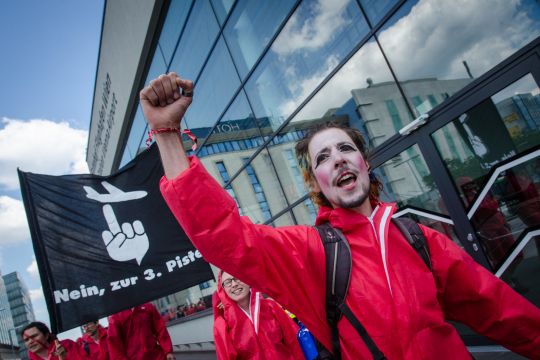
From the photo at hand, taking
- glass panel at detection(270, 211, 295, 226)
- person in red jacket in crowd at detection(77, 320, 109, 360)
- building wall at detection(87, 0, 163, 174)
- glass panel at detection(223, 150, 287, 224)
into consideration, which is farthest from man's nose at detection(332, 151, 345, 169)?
building wall at detection(87, 0, 163, 174)

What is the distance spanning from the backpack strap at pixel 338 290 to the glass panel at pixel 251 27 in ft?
19.3

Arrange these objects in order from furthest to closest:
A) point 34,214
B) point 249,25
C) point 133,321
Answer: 1. point 249,25
2. point 133,321
3. point 34,214

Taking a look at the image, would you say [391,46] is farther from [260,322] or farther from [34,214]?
[34,214]

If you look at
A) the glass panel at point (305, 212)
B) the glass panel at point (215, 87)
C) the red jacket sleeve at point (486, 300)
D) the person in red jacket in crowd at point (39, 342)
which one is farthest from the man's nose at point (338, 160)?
the glass panel at point (215, 87)

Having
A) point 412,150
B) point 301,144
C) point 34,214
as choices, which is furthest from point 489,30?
point 34,214

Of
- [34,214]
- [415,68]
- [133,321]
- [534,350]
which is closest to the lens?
[534,350]

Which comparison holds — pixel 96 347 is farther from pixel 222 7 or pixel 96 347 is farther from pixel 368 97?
pixel 222 7

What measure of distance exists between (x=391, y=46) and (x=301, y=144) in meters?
3.44

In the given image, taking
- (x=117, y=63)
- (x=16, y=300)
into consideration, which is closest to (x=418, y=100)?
(x=117, y=63)

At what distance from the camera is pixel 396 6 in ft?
14.4

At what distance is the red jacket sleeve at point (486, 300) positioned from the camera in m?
1.51

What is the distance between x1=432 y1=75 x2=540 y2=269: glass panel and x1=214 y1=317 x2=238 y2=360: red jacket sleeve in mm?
3033

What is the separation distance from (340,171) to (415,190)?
11.6 ft

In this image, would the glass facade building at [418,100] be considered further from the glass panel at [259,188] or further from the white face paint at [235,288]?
the white face paint at [235,288]
